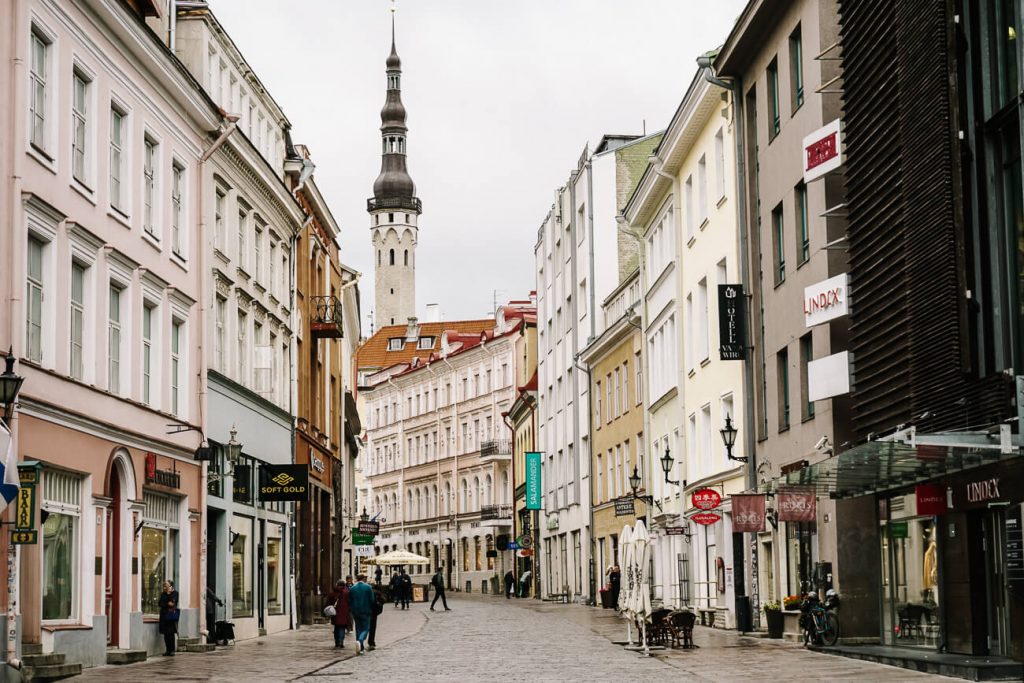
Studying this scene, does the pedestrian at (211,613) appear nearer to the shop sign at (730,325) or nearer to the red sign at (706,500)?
the red sign at (706,500)

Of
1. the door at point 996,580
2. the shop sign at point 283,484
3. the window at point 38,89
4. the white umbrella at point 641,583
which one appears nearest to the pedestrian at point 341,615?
the shop sign at point 283,484

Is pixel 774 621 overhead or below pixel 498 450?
below

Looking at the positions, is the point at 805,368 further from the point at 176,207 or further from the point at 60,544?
the point at 60,544

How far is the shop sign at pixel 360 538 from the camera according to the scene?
2372 inches

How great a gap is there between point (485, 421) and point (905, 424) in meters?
77.0

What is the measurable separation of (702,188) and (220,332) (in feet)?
40.9

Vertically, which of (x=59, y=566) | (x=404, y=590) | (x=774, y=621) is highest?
(x=59, y=566)

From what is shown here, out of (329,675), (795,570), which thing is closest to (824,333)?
(795,570)

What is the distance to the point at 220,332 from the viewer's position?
35.3 metres

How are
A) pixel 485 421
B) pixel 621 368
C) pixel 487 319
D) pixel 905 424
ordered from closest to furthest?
pixel 905 424, pixel 621 368, pixel 485 421, pixel 487 319

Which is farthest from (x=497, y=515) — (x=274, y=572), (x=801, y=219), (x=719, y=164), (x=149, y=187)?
(x=149, y=187)

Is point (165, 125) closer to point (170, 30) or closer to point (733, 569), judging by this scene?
point (170, 30)

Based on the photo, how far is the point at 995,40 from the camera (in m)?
19.9

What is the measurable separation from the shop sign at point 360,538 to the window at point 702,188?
2464 cm
